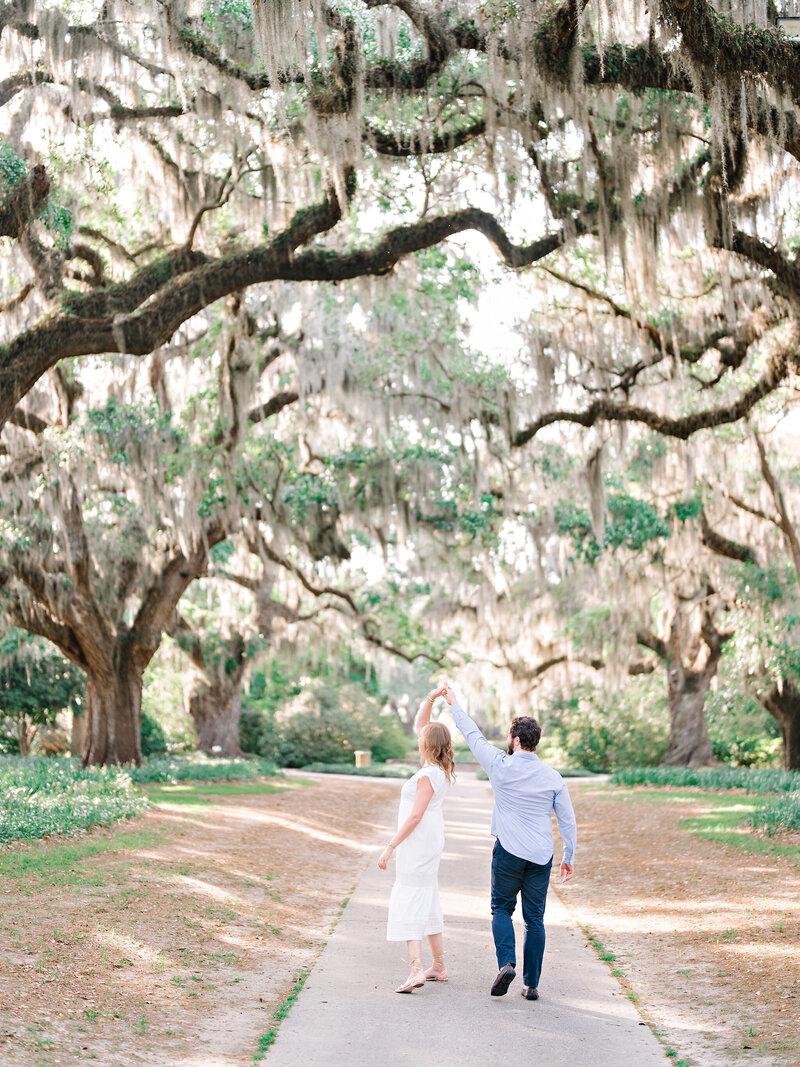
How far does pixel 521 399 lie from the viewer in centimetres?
1562

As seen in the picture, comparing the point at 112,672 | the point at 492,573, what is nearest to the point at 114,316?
the point at 112,672

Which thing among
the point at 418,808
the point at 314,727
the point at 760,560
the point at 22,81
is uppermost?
the point at 22,81

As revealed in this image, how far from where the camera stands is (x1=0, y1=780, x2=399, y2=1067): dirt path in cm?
426

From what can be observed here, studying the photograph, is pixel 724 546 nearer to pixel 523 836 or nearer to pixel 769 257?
pixel 769 257

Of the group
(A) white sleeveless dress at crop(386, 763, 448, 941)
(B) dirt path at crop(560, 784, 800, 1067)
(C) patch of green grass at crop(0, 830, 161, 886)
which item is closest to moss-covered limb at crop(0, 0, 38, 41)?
(C) patch of green grass at crop(0, 830, 161, 886)

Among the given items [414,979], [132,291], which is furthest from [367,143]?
[414,979]

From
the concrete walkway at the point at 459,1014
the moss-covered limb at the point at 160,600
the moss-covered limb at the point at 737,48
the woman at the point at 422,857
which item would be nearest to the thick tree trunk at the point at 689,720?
the moss-covered limb at the point at 160,600

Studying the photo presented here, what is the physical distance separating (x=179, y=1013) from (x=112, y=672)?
14180 millimetres

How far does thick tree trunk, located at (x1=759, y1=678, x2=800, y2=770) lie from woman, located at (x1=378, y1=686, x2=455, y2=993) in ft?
58.5

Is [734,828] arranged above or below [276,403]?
below

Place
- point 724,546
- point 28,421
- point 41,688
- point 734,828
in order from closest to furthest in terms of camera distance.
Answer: point 734,828 < point 28,421 < point 724,546 < point 41,688

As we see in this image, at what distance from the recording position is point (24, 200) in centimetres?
873

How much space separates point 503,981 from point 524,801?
2.77 ft

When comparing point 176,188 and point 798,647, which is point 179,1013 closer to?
point 176,188
